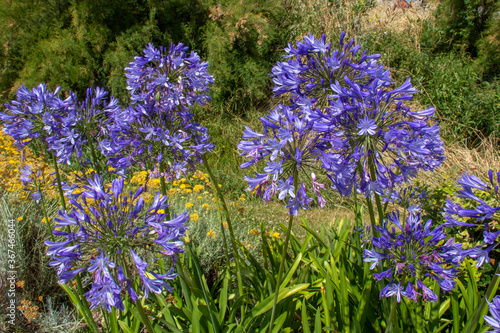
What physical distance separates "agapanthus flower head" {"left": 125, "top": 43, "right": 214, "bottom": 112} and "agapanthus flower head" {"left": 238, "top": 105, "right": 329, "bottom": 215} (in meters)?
0.79

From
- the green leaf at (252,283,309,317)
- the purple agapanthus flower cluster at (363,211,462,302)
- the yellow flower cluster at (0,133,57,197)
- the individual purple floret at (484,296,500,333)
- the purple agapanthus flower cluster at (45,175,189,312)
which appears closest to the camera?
the individual purple floret at (484,296,500,333)

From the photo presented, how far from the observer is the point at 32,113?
83.6 inches

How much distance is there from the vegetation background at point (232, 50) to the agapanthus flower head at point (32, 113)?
4237mm

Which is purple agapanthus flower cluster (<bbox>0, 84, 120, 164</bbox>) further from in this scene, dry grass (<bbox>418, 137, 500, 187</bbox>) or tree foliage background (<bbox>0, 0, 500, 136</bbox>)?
tree foliage background (<bbox>0, 0, 500, 136</bbox>)

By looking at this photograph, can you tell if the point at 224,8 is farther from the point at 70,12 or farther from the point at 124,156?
the point at 124,156

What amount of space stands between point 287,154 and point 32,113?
65.3 inches

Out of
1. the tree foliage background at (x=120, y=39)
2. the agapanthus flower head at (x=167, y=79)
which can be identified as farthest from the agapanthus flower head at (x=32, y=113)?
the tree foliage background at (x=120, y=39)

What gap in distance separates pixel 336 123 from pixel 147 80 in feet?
4.32

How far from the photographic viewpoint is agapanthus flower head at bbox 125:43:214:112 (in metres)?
2.17

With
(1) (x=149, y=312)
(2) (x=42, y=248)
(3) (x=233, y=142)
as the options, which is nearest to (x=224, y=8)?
(3) (x=233, y=142)

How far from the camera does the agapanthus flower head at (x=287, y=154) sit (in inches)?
59.9

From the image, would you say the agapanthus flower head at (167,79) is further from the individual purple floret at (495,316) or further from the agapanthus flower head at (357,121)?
the individual purple floret at (495,316)

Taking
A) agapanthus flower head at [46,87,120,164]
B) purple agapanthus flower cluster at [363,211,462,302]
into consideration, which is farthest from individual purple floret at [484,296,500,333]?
agapanthus flower head at [46,87,120,164]

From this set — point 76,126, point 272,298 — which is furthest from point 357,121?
point 76,126
